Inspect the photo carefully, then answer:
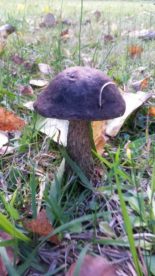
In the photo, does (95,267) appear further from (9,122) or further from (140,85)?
(140,85)

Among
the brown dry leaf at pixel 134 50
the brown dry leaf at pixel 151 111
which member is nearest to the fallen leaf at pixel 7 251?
the brown dry leaf at pixel 151 111

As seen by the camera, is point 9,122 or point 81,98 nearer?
point 81,98

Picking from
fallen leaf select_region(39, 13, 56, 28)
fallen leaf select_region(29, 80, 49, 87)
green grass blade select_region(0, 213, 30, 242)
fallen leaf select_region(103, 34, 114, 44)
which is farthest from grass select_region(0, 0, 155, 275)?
fallen leaf select_region(39, 13, 56, 28)

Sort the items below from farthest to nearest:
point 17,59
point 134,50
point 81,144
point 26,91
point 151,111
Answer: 1. point 134,50
2. point 17,59
3. point 26,91
4. point 151,111
5. point 81,144

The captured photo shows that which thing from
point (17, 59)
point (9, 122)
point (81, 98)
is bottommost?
point (17, 59)

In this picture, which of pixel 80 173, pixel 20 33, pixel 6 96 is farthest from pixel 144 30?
pixel 80 173

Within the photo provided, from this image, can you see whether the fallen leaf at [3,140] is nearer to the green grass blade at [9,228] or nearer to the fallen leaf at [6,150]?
the fallen leaf at [6,150]

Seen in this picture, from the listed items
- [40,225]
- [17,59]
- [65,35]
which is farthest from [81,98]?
[65,35]

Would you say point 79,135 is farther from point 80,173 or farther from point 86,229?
point 86,229
